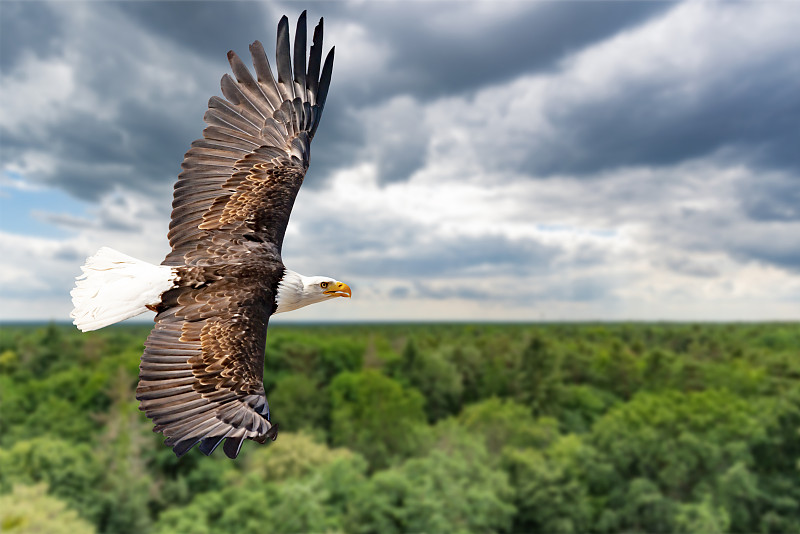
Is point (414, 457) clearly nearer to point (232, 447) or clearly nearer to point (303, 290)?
point (303, 290)

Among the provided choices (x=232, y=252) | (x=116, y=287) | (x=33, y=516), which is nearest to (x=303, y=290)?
(x=232, y=252)

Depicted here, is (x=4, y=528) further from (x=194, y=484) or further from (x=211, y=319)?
(x=211, y=319)

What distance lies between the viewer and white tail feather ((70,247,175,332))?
11.4ft

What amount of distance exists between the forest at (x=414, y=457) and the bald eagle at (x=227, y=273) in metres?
56.1

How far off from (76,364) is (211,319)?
385ft

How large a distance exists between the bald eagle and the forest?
56.1 m

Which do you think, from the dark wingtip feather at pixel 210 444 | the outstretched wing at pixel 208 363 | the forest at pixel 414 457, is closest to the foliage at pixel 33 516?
the forest at pixel 414 457

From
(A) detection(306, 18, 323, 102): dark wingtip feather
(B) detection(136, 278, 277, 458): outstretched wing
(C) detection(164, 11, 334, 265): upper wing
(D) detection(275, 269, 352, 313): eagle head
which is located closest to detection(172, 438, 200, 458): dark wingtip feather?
(B) detection(136, 278, 277, 458): outstretched wing

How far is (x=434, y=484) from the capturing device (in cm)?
6869

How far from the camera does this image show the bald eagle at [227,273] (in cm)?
321

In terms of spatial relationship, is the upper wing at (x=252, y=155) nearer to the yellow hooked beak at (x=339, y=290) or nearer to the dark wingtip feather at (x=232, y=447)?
A: the yellow hooked beak at (x=339, y=290)

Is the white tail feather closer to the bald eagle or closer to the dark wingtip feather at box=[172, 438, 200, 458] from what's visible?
the bald eagle

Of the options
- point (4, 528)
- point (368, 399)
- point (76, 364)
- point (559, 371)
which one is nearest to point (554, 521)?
point (368, 399)

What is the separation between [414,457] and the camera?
81312 mm
